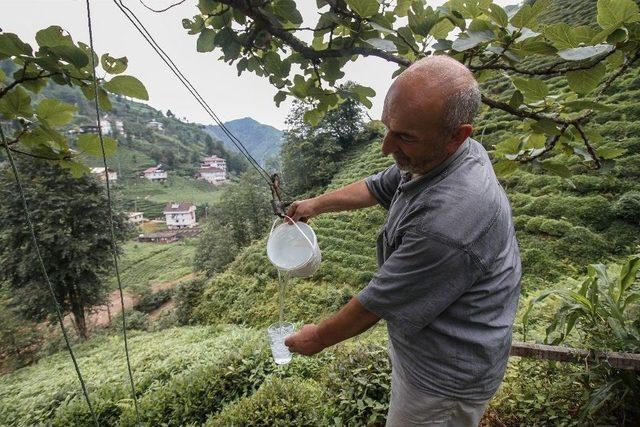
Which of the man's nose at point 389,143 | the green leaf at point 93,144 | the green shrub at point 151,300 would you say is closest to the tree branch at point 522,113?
the man's nose at point 389,143

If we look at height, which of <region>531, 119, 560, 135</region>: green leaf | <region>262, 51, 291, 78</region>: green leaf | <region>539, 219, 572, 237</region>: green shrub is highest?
<region>262, 51, 291, 78</region>: green leaf

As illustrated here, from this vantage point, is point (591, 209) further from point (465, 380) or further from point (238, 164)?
point (238, 164)

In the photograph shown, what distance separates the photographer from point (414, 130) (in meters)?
0.93

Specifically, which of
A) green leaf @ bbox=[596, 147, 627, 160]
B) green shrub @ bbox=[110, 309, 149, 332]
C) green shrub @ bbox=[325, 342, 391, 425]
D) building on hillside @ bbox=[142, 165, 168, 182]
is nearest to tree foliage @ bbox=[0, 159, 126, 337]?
green shrub @ bbox=[110, 309, 149, 332]

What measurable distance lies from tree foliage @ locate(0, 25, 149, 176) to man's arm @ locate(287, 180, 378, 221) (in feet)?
2.66

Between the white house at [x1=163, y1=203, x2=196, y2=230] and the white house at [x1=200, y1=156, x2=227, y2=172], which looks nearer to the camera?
the white house at [x1=163, y1=203, x2=196, y2=230]

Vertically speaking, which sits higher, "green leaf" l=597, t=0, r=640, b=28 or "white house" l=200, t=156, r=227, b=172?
"white house" l=200, t=156, r=227, b=172

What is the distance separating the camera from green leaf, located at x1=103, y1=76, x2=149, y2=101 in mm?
861

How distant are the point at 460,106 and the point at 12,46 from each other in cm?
106

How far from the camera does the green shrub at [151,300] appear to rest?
24.7 meters

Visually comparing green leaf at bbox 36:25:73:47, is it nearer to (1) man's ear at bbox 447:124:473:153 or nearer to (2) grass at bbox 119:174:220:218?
(1) man's ear at bbox 447:124:473:153

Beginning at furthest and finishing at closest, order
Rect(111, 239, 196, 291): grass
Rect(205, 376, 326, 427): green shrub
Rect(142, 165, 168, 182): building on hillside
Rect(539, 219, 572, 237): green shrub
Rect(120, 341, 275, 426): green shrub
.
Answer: Rect(142, 165, 168, 182): building on hillside → Rect(111, 239, 196, 291): grass → Rect(539, 219, 572, 237): green shrub → Rect(120, 341, 275, 426): green shrub → Rect(205, 376, 326, 427): green shrub

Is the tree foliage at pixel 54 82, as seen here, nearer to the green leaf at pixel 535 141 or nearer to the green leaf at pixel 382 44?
the green leaf at pixel 382 44

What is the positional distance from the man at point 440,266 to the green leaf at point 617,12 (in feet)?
0.91
